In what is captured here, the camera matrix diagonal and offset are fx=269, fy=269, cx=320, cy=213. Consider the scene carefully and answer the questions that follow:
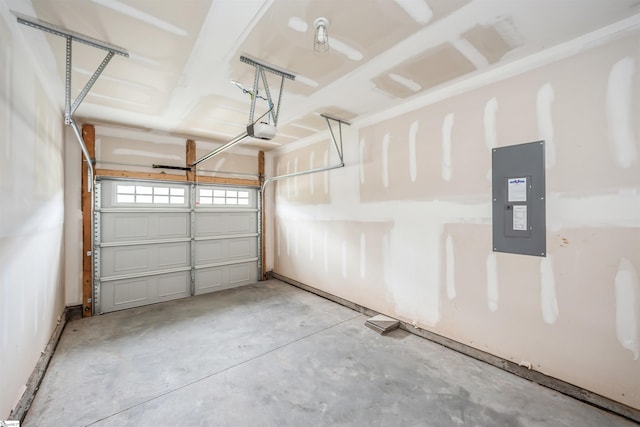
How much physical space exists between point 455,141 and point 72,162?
188 inches

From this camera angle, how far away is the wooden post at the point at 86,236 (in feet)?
12.0

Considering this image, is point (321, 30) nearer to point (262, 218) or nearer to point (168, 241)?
point (168, 241)

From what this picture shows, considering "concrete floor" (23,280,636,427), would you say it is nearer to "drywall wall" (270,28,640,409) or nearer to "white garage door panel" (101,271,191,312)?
"drywall wall" (270,28,640,409)

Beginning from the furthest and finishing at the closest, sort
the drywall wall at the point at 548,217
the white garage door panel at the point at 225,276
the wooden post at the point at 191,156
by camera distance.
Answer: the white garage door panel at the point at 225,276, the wooden post at the point at 191,156, the drywall wall at the point at 548,217

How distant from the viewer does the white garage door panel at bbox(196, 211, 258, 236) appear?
4.70 metres

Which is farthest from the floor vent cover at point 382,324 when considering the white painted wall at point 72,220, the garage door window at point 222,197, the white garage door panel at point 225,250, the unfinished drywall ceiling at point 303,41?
the white painted wall at point 72,220

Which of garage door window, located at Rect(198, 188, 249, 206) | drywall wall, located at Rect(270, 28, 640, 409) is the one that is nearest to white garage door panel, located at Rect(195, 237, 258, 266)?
garage door window, located at Rect(198, 188, 249, 206)

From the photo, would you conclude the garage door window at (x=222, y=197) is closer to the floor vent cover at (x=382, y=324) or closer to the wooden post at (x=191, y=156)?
the wooden post at (x=191, y=156)

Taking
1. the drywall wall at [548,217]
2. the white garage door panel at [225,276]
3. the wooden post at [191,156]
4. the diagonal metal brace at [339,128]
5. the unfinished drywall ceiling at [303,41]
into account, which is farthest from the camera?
the white garage door panel at [225,276]

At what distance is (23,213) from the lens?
6.44 ft

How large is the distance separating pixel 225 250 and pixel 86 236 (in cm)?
196

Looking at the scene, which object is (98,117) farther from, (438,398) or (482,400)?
(482,400)

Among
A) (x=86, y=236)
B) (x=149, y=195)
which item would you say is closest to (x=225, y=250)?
(x=149, y=195)

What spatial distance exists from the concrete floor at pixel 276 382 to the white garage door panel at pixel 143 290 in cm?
54
